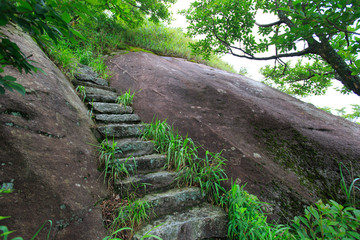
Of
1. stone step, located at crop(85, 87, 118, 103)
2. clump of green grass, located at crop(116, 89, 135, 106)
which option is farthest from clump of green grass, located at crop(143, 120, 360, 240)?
stone step, located at crop(85, 87, 118, 103)

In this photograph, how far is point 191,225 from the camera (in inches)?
67.8

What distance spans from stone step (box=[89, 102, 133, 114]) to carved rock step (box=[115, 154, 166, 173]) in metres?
1.20

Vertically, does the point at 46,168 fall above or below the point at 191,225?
above

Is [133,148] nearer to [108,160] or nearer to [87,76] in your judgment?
[108,160]

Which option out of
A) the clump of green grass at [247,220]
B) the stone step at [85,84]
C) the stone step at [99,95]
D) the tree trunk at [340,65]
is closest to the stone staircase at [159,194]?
the clump of green grass at [247,220]

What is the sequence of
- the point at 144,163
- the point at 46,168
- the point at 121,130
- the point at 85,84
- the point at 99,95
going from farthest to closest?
the point at 85,84
the point at 99,95
the point at 121,130
the point at 144,163
the point at 46,168

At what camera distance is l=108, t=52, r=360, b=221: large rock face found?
7.18 feet

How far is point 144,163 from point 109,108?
4.61 ft

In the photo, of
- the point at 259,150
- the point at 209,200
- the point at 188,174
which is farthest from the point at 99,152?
the point at 259,150

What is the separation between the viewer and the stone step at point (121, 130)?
7.97ft

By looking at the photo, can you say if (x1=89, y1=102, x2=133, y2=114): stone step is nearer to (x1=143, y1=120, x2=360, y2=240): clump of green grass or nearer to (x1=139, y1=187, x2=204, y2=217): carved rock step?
(x1=143, y1=120, x2=360, y2=240): clump of green grass

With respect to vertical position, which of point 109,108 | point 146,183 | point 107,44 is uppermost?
point 107,44

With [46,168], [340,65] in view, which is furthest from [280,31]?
[46,168]

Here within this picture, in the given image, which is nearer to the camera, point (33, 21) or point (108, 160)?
point (33, 21)
